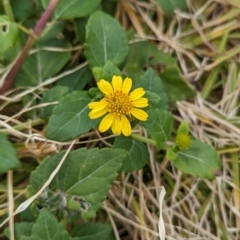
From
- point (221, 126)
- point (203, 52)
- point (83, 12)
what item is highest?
point (83, 12)

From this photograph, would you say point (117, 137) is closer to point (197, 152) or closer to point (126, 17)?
point (197, 152)

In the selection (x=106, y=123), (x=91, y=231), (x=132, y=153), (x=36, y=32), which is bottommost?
(x=91, y=231)

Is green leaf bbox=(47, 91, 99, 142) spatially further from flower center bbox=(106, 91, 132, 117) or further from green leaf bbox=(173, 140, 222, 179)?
green leaf bbox=(173, 140, 222, 179)

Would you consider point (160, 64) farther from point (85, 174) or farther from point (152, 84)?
point (85, 174)

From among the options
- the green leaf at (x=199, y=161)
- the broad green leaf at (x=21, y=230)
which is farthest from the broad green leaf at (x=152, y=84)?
the broad green leaf at (x=21, y=230)

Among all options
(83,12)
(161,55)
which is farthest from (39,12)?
(161,55)

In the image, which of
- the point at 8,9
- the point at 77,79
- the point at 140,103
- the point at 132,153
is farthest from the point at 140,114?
the point at 8,9
